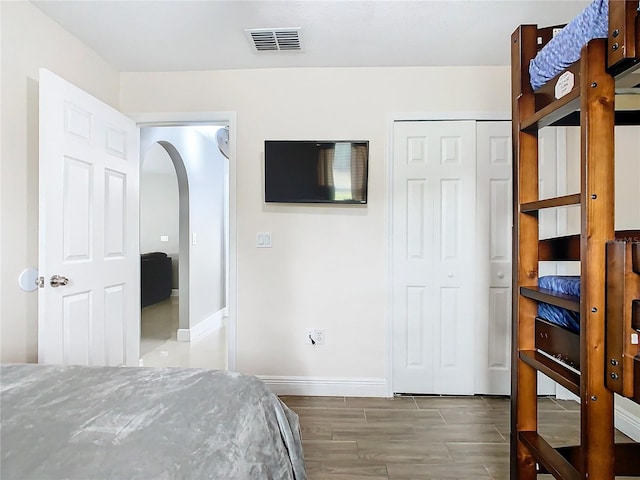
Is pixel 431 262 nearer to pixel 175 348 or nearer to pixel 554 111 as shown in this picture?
pixel 554 111

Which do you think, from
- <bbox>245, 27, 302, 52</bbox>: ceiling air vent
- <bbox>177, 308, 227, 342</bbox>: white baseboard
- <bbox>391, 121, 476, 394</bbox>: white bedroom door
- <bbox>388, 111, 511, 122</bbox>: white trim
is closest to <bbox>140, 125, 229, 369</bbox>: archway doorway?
<bbox>177, 308, 227, 342</bbox>: white baseboard

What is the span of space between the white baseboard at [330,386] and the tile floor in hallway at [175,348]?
781 millimetres

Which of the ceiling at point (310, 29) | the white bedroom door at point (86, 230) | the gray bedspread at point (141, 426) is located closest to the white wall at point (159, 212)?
the white bedroom door at point (86, 230)

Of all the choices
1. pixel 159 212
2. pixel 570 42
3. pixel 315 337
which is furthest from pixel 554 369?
pixel 159 212

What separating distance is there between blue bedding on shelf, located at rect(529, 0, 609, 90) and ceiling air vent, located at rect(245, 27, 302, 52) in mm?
1477

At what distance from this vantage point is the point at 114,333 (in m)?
2.47

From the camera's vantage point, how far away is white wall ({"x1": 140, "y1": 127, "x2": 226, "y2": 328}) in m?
4.17

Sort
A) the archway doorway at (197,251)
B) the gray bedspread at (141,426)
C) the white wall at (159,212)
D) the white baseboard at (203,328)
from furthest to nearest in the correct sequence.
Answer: the white wall at (159,212) → the white baseboard at (203,328) → the archway doorway at (197,251) → the gray bedspread at (141,426)

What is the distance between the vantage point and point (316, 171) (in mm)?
2629

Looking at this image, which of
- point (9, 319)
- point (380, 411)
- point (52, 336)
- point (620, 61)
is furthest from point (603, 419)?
point (9, 319)

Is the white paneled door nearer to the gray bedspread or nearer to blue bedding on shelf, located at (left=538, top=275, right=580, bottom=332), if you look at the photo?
blue bedding on shelf, located at (left=538, top=275, right=580, bottom=332)

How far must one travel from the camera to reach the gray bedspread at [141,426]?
27.5 inches

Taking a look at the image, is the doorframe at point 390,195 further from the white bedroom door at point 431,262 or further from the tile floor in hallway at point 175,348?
the tile floor in hallway at point 175,348

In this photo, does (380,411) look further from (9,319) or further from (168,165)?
(168,165)
